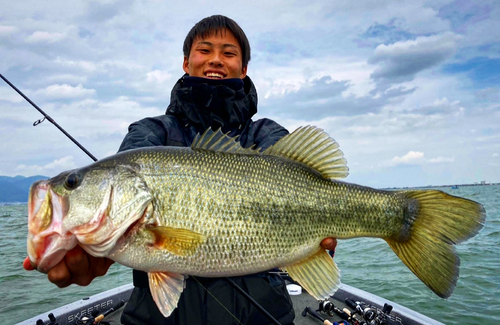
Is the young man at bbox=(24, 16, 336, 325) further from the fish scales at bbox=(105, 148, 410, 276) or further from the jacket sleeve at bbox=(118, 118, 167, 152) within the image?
the fish scales at bbox=(105, 148, 410, 276)

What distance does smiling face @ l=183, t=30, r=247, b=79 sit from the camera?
3.48 metres

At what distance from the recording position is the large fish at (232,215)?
213 centimetres

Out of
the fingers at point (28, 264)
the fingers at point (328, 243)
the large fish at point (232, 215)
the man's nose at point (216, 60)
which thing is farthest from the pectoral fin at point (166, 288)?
the man's nose at point (216, 60)

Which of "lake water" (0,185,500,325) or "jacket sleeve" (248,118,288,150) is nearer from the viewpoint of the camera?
"jacket sleeve" (248,118,288,150)

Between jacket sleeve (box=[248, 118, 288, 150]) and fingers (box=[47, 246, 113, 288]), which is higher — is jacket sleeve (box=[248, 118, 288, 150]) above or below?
above

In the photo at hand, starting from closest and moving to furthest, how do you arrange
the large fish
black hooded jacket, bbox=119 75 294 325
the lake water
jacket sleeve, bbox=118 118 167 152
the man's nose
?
1. the large fish
2. black hooded jacket, bbox=119 75 294 325
3. jacket sleeve, bbox=118 118 167 152
4. the man's nose
5. the lake water

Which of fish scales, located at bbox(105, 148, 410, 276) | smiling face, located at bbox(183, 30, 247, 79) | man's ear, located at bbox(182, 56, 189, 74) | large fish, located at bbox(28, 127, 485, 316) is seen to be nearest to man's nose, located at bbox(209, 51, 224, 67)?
smiling face, located at bbox(183, 30, 247, 79)

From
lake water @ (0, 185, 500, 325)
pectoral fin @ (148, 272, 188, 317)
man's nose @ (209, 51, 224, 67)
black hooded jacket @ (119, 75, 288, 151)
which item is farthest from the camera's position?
lake water @ (0, 185, 500, 325)

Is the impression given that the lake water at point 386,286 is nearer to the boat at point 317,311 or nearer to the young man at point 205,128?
the boat at point 317,311

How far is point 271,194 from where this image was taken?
8.05ft

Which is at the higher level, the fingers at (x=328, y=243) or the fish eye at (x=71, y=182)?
the fish eye at (x=71, y=182)

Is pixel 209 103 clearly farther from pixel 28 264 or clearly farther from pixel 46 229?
pixel 28 264

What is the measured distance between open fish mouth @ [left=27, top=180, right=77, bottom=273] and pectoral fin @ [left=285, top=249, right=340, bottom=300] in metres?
1.51

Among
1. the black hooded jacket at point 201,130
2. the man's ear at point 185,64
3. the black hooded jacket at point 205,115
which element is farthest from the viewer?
the man's ear at point 185,64
